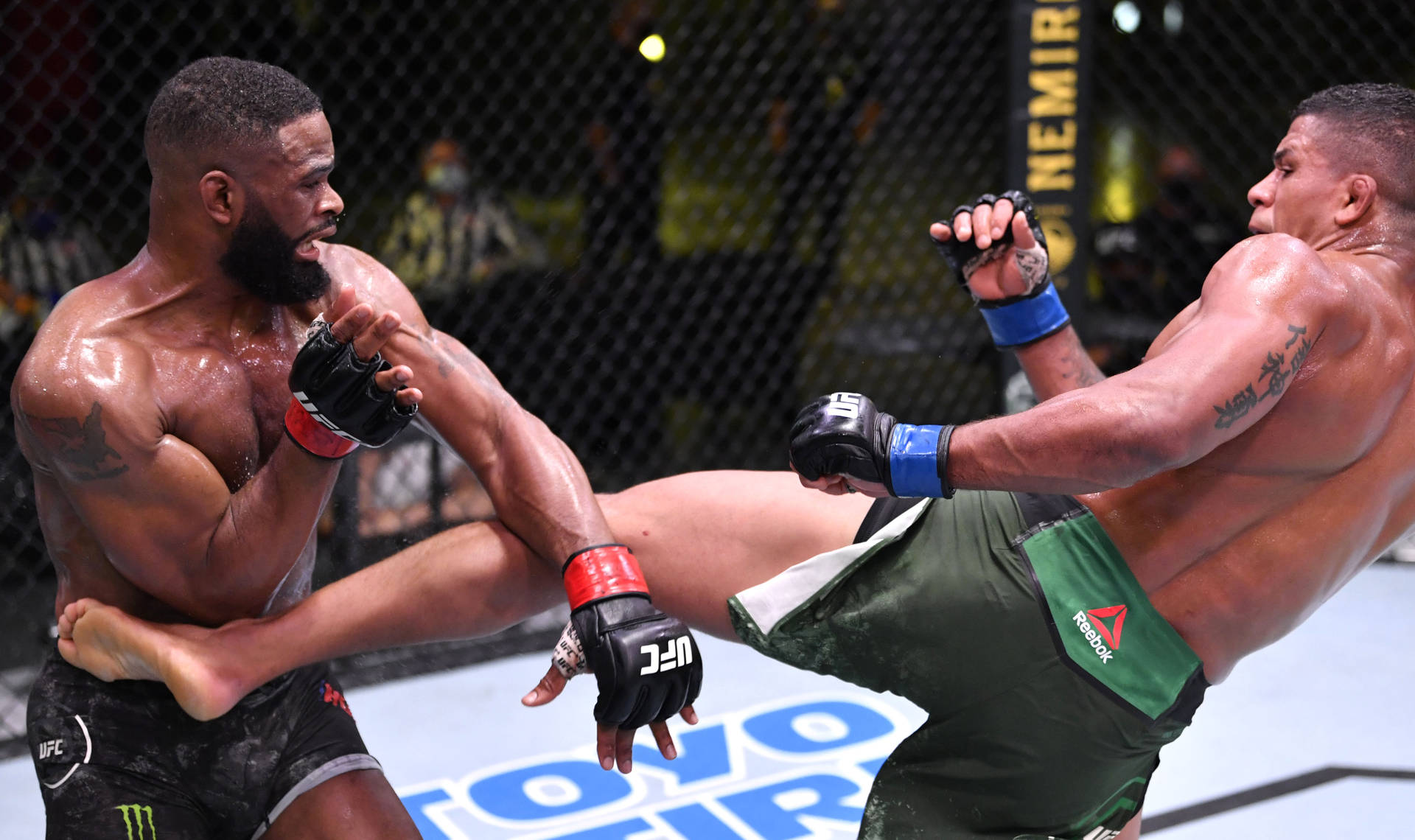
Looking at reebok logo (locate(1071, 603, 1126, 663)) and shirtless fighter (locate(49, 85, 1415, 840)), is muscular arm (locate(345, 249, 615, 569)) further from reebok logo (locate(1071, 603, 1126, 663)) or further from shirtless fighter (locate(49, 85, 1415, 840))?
reebok logo (locate(1071, 603, 1126, 663))

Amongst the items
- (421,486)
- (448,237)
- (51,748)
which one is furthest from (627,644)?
(448,237)

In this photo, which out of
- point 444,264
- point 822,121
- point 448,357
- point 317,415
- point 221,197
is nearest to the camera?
point 317,415

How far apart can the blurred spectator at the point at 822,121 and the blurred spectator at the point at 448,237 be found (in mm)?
983

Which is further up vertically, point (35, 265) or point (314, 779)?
point (35, 265)

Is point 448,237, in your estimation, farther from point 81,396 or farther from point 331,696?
point 81,396

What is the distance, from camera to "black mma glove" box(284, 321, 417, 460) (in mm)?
1433

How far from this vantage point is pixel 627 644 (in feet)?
4.98

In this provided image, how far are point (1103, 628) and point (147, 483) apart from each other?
3.68 ft

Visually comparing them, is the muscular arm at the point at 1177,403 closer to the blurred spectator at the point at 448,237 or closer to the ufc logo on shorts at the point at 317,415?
the ufc logo on shorts at the point at 317,415

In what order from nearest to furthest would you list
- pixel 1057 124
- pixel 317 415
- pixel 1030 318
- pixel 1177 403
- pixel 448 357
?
pixel 1177 403, pixel 317 415, pixel 448 357, pixel 1030 318, pixel 1057 124

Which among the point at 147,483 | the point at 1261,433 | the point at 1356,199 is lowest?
the point at 147,483

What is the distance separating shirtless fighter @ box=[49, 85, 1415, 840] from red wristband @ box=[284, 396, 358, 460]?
264mm

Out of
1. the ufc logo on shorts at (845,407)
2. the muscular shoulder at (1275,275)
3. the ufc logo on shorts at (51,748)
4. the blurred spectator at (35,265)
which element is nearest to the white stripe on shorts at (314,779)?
the ufc logo on shorts at (51,748)

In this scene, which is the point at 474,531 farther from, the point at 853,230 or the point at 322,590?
the point at 853,230
